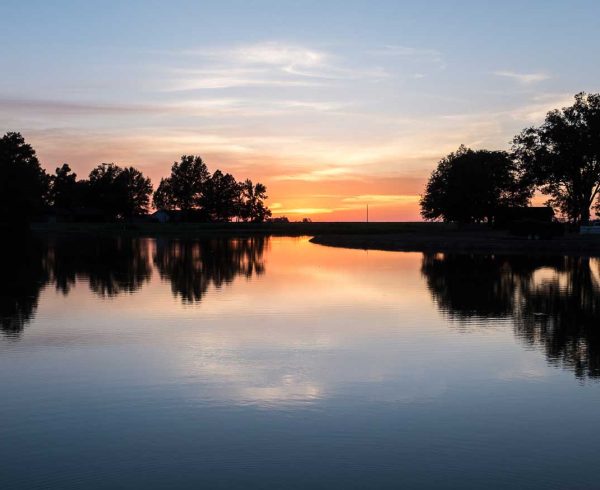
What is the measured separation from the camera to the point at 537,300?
2988cm

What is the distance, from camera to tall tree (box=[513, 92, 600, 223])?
100 metres

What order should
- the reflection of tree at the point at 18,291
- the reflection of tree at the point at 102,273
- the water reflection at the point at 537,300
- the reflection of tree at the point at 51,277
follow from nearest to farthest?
1. the water reflection at the point at 537,300
2. the reflection of tree at the point at 18,291
3. the reflection of tree at the point at 51,277
4. the reflection of tree at the point at 102,273

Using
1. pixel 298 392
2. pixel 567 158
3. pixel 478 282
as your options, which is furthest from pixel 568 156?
pixel 298 392

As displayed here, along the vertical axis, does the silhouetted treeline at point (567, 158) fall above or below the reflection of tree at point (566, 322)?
above

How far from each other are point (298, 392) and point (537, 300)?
59.6 feet

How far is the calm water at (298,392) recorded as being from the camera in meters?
10.2

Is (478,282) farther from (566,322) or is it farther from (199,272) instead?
(199,272)

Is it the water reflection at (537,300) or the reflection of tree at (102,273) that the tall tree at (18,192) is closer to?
the reflection of tree at (102,273)

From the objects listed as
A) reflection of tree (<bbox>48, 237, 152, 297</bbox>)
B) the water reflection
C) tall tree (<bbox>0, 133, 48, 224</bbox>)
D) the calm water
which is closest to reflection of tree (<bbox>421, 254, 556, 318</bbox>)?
the water reflection

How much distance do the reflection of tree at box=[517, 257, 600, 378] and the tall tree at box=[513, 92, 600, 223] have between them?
66.1 m

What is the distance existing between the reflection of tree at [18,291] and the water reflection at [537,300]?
46.0ft

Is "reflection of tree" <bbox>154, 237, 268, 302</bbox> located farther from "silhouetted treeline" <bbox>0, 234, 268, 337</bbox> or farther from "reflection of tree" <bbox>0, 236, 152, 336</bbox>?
"reflection of tree" <bbox>0, 236, 152, 336</bbox>

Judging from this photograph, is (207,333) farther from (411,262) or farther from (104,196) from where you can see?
(104,196)

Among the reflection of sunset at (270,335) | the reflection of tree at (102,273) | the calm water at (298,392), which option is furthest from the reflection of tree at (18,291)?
the reflection of tree at (102,273)
